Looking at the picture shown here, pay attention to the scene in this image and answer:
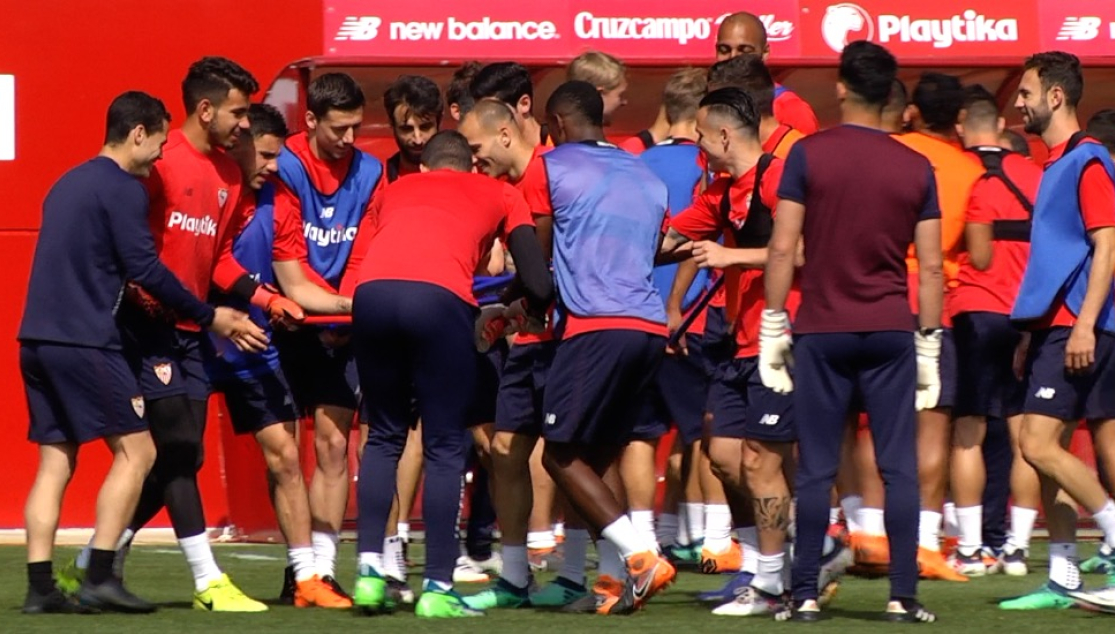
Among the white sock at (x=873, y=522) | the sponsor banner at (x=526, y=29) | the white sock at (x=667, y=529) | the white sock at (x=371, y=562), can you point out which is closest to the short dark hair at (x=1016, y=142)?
the sponsor banner at (x=526, y=29)

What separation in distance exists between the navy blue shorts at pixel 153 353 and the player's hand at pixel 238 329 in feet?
0.64

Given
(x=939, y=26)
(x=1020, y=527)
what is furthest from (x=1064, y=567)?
(x=939, y=26)

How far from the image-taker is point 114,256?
8047 millimetres

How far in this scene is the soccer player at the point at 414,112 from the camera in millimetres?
9359

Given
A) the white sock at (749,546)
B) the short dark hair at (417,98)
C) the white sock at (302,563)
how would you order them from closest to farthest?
the white sock at (749,546), the white sock at (302,563), the short dark hair at (417,98)

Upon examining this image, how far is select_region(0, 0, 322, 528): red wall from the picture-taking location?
39.9 feet

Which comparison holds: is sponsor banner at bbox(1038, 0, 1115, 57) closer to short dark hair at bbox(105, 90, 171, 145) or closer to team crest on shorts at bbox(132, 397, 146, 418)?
short dark hair at bbox(105, 90, 171, 145)

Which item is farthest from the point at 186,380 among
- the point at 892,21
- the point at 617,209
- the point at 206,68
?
the point at 892,21

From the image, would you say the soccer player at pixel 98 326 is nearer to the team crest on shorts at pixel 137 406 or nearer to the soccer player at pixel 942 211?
the team crest on shorts at pixel 137 406

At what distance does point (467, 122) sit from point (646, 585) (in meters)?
2.02

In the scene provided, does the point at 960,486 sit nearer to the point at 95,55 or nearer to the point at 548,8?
the point at 548,8

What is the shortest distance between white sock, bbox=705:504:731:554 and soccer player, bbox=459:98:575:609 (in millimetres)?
1626

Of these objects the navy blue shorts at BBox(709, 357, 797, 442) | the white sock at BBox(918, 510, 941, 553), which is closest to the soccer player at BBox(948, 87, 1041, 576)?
the white sock at BBox(918, 510, 941, 553)

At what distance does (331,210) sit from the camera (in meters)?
9.15
